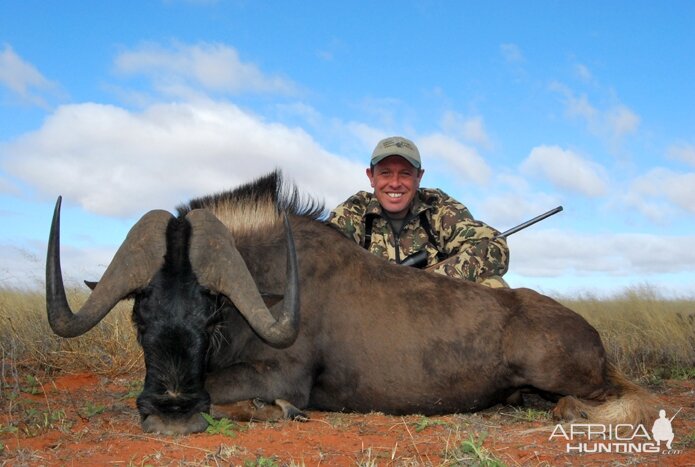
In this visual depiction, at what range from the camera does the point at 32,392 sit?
19.5ft

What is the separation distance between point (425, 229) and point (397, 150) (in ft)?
3.05

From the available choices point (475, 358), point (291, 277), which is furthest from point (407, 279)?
point (291, 277)

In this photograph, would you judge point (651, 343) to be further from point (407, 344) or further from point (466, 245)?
point (407, 344)

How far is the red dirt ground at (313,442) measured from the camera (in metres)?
3.57

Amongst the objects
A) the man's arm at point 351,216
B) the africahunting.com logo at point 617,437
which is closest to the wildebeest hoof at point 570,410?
the africahunting.com logo at point 617,437

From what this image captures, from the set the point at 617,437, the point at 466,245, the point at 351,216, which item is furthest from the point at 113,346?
the point at 617,437

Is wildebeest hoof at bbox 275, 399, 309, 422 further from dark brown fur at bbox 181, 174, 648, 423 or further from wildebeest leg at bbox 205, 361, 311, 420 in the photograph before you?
dark brown fur at bbox 181, 174, 648, 423

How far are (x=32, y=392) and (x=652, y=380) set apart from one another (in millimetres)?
6251

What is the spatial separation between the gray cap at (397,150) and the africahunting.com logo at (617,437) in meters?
3.60

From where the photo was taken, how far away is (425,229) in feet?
25.0

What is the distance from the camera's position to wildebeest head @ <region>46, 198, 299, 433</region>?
4.03 metres

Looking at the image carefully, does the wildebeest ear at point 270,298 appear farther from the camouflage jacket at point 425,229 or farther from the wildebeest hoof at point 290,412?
the camouflage jacket at point 425,229

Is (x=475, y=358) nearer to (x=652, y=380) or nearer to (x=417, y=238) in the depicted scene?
(x=417, y=238)

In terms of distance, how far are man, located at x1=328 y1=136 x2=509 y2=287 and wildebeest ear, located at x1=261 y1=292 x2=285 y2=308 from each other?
9.11 ft
